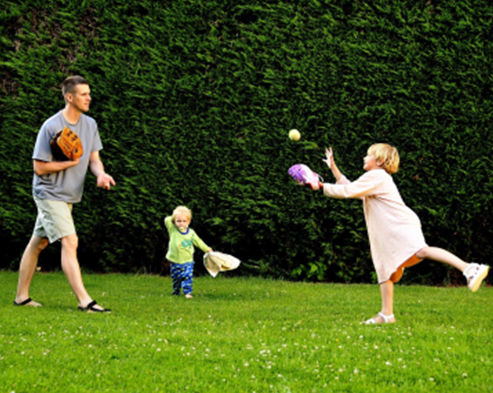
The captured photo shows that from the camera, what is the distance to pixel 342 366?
3.79 meters

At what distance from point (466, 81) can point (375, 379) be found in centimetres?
522

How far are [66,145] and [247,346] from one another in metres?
2.71

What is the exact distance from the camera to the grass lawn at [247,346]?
11.6 ft

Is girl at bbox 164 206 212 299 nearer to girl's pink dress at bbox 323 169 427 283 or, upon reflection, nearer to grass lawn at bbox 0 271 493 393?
grass lawn at bbox 0 271 493 393

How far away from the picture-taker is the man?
585 centimetres

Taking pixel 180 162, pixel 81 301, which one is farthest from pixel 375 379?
pixel 180 162

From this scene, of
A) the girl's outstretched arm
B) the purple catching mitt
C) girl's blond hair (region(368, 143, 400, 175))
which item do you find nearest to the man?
the purple catching mitt

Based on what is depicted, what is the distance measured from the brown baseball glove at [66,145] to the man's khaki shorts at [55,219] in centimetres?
43

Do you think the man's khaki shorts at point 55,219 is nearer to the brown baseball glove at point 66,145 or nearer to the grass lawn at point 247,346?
the brown baseball glove at point 66,145

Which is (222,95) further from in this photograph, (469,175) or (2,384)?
(2,384)

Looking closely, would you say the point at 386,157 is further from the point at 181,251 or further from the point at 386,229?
the point at 181,251

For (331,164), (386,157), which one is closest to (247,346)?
(331,164)

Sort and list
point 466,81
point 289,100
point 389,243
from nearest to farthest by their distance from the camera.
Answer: point 389,243 < point 466,81 < point 289,100

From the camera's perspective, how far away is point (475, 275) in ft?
15.4
